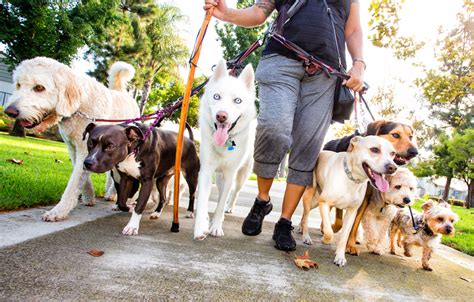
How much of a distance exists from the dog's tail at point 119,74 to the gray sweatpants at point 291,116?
2.04m

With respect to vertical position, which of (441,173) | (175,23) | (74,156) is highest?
(175,23)

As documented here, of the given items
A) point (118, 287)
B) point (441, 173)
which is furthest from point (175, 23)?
point (118, 287)

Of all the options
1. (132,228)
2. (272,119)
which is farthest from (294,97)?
(132,228)

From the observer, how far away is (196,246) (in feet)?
9.37

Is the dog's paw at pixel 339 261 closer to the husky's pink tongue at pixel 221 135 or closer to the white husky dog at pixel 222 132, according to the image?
the white husky dog at pixel 222 132

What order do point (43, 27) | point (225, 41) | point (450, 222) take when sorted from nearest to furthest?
1. point (450, 222)
2. point (43, 27)
3. point (225, 41)

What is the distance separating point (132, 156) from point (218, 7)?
5.64 ft

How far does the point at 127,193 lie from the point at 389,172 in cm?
265

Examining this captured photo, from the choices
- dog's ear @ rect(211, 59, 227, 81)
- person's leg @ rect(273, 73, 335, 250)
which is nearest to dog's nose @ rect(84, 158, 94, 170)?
dog's ear @ rect(211, 59, 227, 81)

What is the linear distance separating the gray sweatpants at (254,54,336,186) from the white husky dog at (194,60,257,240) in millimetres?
154

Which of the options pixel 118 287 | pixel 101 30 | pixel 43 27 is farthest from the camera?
pixel 101 30

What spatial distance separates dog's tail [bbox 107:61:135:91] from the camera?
4668mm

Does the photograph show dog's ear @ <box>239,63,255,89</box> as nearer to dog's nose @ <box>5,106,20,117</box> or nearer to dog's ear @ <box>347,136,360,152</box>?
dog's ear @ <box>347,136,360,152</box>

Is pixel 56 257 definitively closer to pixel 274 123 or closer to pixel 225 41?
pixel 274 123
